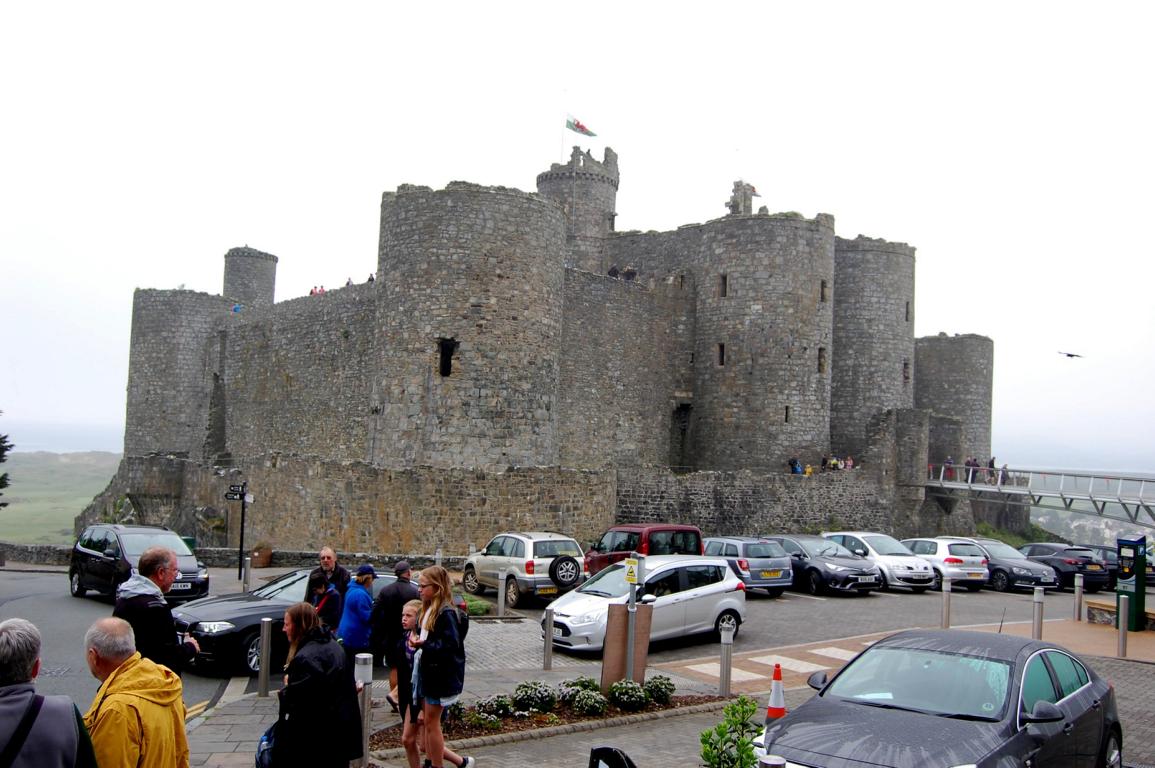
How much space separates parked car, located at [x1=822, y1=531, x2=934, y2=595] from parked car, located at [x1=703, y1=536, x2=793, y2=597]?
2.68m

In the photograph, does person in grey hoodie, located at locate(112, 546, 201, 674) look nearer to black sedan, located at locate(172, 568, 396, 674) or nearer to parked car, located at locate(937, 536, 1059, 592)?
black sedan, located at locate(172, 568, 396, 674)

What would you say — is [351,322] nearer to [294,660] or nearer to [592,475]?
[592,475]

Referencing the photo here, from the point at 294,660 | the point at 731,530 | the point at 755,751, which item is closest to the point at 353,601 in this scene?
the point at 294,660

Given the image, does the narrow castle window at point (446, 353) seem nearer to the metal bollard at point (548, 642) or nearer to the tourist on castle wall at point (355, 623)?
the metal bollard at point (548, 642)

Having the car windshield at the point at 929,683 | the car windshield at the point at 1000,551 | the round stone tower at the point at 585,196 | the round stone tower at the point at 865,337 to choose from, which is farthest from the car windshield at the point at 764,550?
the round stone tower at the point at 585,196

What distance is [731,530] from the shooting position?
2956 centimetres

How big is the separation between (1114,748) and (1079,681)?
803 mm

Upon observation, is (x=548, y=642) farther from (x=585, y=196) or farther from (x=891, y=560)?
(x=585, y=196)

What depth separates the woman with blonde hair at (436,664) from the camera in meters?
7.45

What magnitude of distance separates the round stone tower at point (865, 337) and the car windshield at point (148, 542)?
2502 cm

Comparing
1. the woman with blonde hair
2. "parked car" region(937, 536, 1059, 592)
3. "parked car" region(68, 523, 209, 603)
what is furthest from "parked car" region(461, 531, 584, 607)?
"parked car" region(937, 536, 1059, 592)

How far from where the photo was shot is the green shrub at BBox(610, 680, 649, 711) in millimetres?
10141

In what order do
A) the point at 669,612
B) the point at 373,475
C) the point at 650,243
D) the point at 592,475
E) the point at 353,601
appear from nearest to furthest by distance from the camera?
the point at 353,601 < the point at 669,612 < the point at 373,475 < the point at 592,475 < the point at 650,243

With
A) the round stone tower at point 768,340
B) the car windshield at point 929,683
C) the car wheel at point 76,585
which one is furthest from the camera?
the round stone tower at point 768,340
